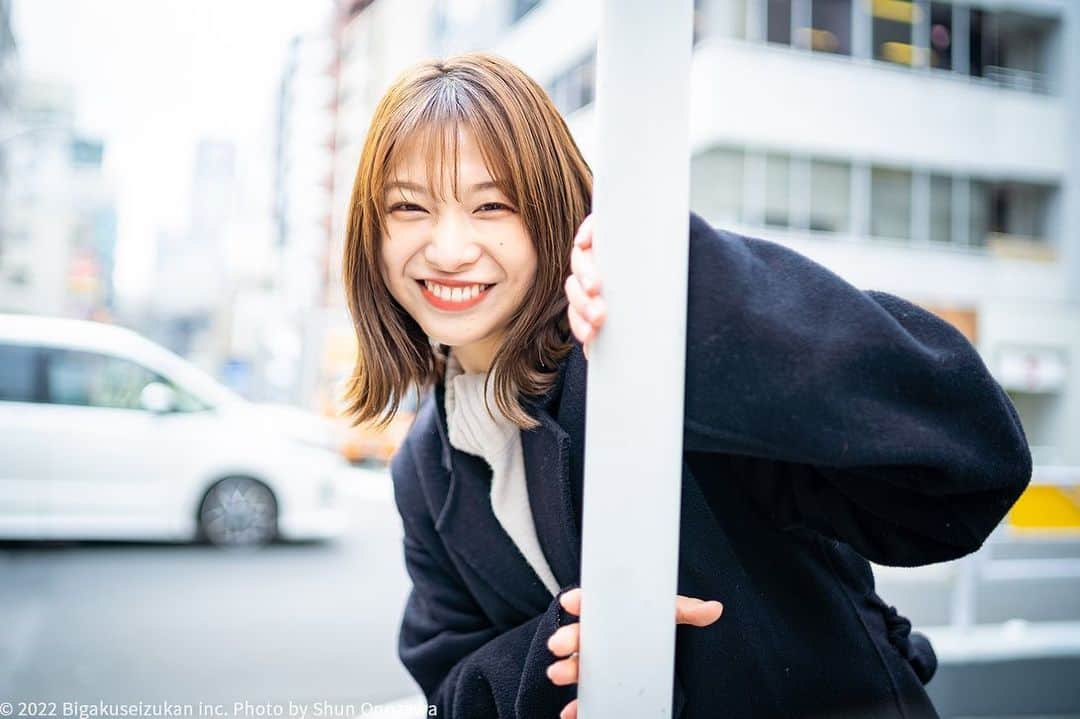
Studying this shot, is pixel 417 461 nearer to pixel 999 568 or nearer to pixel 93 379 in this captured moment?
pixel 999 568

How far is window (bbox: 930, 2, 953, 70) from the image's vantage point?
14133 millimetres

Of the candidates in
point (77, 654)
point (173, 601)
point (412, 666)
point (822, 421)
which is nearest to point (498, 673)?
point (412, 666)

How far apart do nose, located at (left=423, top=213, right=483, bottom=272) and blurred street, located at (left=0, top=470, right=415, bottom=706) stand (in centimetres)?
309

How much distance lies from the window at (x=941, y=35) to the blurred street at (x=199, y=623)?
40.3 ft

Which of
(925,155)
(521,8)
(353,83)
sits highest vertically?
(353,83)

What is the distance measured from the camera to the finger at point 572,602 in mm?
876

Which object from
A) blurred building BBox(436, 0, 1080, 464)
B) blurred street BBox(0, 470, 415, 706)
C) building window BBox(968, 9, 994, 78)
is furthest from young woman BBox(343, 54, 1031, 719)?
building window BBox(968, 9, 994, 78)

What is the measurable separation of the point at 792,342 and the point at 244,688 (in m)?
3.57

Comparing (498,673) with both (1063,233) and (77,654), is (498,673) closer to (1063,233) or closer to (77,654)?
(77,654)

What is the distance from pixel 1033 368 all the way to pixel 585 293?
16374 millimetres

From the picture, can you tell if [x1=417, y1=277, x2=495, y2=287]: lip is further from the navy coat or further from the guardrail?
the guardrail

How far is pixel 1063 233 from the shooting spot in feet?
48.5

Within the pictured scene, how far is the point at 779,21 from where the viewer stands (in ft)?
42.8

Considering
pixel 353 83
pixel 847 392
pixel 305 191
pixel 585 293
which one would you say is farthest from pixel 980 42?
pixel 305 191
